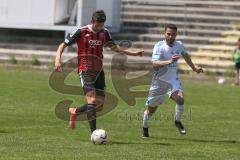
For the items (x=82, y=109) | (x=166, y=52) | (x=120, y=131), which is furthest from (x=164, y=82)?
(x=82, y=109)

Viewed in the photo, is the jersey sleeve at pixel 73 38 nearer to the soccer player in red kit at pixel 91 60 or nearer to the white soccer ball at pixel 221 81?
the soccer player in red kit at pixel 91 60

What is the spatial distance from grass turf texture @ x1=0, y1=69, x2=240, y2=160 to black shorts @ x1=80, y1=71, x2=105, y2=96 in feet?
2.78

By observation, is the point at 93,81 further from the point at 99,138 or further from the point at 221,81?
the point at 221,81

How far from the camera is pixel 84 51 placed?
563 inches

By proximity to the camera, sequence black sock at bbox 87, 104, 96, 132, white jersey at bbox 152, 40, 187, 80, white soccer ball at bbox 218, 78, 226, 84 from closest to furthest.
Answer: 1. black sock at bbox 87, 104, 96, 132
2. white jersey at bbox 152, 40, 187, 80
3. white soccer ball at bbox 218, 78, 226, 84

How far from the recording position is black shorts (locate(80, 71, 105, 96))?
1423 centimetres

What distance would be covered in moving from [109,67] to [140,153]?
22.8 metres

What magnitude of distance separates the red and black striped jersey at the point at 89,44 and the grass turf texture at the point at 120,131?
4.19 feet

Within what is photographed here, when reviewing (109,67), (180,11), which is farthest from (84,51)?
(180,11)

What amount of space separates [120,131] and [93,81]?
6.13ft

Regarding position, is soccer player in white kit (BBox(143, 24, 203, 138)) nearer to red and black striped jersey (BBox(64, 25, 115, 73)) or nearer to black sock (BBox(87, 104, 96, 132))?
red and black striped jersey (BBox(64, 25, 115, 73))

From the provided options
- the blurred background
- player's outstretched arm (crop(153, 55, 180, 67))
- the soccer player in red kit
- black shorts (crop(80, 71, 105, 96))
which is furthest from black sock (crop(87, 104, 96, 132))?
the blurred background

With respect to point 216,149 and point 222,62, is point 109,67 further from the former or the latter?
point 216,149

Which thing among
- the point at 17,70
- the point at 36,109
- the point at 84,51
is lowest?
the point at 17,70
